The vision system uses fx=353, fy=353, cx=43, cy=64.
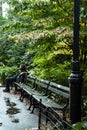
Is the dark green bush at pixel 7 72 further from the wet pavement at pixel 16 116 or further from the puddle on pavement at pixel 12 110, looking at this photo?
the puddle on pavement at pixel 12 110

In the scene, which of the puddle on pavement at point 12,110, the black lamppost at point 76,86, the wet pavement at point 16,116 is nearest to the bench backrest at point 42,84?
the wet pavement at point 16,116

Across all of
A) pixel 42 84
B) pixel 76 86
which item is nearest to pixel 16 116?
pixel 42 84

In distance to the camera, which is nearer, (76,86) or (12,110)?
(76,86)

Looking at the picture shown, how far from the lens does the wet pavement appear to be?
8.53 metres

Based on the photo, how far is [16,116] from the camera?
9781 millimetres

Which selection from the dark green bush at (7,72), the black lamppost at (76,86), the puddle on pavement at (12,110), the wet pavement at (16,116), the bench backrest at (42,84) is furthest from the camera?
the dark green bush at (7,72)

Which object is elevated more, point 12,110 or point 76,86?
point 76,86

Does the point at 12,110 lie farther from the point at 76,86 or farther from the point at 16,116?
the point at 76,86

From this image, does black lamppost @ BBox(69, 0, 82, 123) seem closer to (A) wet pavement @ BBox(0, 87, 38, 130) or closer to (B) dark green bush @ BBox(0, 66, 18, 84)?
(A) wet pavement @ BBox(0, 87, 38, 130)

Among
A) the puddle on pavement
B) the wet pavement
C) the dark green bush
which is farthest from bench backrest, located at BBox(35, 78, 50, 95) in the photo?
the dark green bush

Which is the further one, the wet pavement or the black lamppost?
the wet pavement

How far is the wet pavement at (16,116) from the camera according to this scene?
336 inches

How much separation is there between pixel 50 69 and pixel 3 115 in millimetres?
3110

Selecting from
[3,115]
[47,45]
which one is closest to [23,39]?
[47,45]
